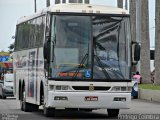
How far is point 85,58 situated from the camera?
2036cm

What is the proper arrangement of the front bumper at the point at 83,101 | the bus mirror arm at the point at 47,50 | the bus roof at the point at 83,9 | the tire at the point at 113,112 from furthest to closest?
1. the tire at the point at 113,112
2. the bus roof at the point at 83,9
3. the bus mirror arm at the point at 47,50
4. the front bumper at the point at 83,101

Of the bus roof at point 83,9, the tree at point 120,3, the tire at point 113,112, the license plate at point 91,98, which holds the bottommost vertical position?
the tire at point 113,112

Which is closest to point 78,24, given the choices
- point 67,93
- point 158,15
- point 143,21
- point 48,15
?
point 48,15

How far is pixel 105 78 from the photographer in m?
20.3

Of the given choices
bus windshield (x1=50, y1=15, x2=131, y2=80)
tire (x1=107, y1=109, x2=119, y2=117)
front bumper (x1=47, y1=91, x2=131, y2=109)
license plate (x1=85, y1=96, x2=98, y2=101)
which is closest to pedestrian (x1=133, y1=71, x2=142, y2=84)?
tire (x1=107, y1=109, x2=119, y2=117)

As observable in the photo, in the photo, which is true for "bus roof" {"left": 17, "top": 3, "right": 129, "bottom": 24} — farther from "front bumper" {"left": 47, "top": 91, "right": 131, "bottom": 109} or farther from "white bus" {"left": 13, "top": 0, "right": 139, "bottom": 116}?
"front bumper" {"left": 47, "top": 91, "right": 131, "bottom": 109}

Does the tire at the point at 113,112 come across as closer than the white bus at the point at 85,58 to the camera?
No

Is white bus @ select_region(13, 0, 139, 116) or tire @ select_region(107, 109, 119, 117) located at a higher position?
white bus @ select_region(13, 0, 139, 116)

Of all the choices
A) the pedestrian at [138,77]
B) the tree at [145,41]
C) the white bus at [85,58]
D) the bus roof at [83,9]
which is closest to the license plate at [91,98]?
the white bus at [85,58]

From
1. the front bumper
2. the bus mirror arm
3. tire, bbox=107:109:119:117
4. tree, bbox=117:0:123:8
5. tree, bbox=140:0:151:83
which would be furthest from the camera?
tree, bbox=117:0:123:8

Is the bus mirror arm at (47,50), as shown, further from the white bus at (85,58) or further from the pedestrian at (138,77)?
the pedestrian at (138,77)

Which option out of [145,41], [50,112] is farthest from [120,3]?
[50,112]

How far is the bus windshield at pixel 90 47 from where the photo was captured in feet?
66.4

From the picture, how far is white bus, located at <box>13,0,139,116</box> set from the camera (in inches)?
793
